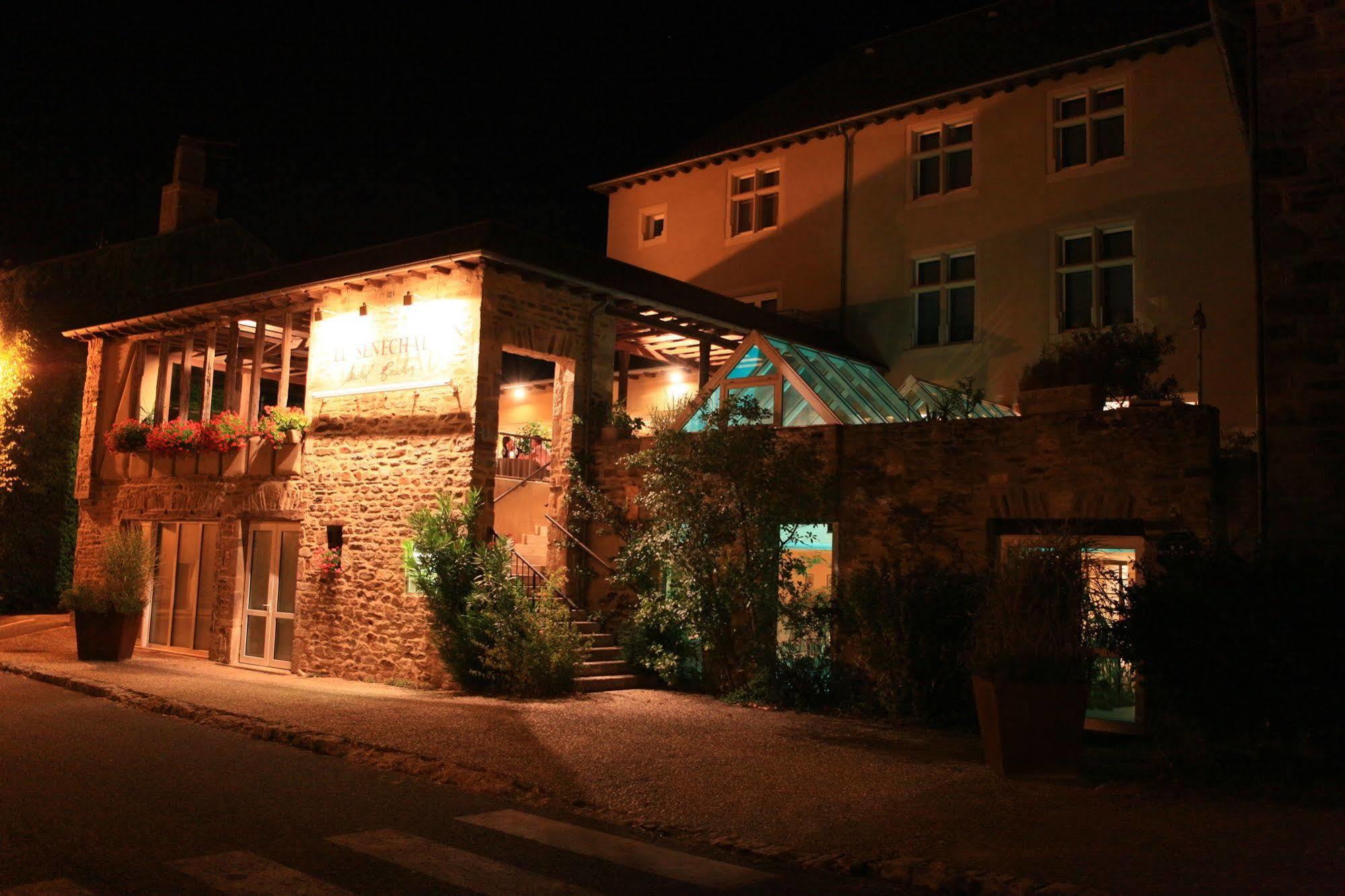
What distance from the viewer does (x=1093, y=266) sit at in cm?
1549

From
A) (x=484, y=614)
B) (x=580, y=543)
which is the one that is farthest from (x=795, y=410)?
(x=484, y=614)

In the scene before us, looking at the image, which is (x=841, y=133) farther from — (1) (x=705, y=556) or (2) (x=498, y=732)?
(2) (x=498, y=732)

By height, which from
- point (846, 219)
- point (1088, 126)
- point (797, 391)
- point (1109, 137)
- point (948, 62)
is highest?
point (948, 62)

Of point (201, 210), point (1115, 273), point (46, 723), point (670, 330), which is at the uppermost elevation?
point (201, 210)

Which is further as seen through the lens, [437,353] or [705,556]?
[437,353]

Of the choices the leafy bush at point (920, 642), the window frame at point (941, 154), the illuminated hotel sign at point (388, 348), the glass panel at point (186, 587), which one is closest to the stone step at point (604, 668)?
the leafy bush at point (920, 642)

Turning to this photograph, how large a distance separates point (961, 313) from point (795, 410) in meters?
6.31

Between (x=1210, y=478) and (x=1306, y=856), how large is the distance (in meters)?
4.25

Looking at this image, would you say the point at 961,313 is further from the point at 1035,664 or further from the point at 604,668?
the point at 1035,664

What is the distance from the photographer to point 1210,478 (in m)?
8.62

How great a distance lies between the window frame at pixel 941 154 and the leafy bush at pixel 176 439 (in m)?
11.7

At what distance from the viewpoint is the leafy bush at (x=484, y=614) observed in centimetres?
1053

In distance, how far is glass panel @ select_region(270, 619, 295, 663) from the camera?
44.1 feet

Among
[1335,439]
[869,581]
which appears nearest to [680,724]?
[869,581]
